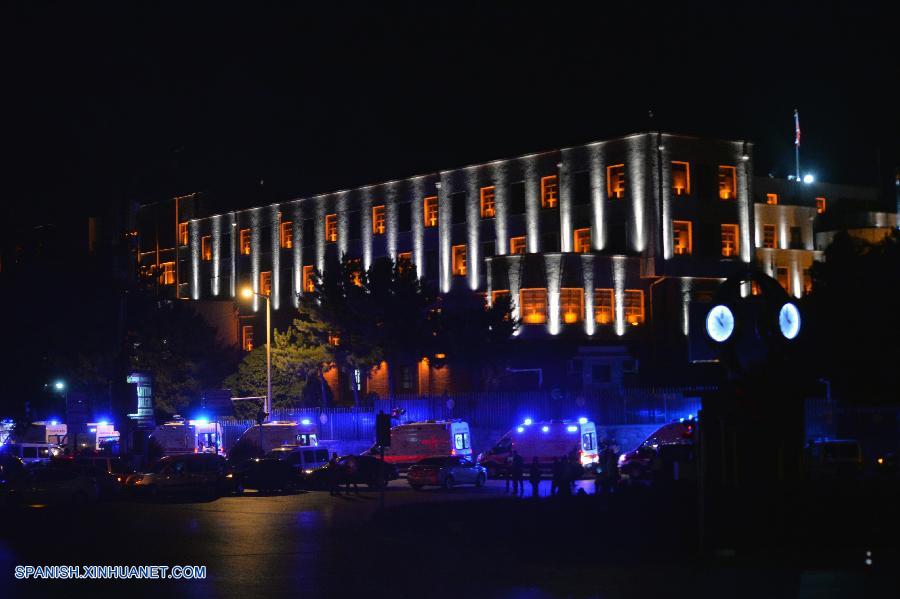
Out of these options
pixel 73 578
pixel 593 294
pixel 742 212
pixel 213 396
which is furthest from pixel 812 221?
pixel 73 578

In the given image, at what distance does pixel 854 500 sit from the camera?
22.4m

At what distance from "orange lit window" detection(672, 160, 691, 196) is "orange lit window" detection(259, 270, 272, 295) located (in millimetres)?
31366

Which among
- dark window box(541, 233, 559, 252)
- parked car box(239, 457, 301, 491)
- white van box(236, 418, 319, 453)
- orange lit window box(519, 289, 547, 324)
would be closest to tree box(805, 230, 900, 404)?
orange lit window box(519, 289, 547, 324)

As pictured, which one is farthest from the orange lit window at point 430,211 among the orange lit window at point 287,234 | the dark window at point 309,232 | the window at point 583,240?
the orange lit window at point 287,234

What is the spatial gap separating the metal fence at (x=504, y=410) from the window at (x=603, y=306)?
30.6ft

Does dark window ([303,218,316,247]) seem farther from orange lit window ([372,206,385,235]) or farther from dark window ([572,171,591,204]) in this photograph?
dark window ([572,171,591,204])

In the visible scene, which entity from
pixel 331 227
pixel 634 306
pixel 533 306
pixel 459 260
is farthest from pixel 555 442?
pixel 331 227

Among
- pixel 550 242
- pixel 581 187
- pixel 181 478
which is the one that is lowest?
pixel 181 478

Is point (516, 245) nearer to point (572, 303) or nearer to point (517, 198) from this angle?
point (517, 198)

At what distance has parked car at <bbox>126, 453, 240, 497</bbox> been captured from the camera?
38375mm

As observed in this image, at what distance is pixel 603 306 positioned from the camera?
65.1 m

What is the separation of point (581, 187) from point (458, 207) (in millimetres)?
9200

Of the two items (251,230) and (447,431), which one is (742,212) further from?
(251,230)

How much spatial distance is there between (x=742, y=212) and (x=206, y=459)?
38.5m
